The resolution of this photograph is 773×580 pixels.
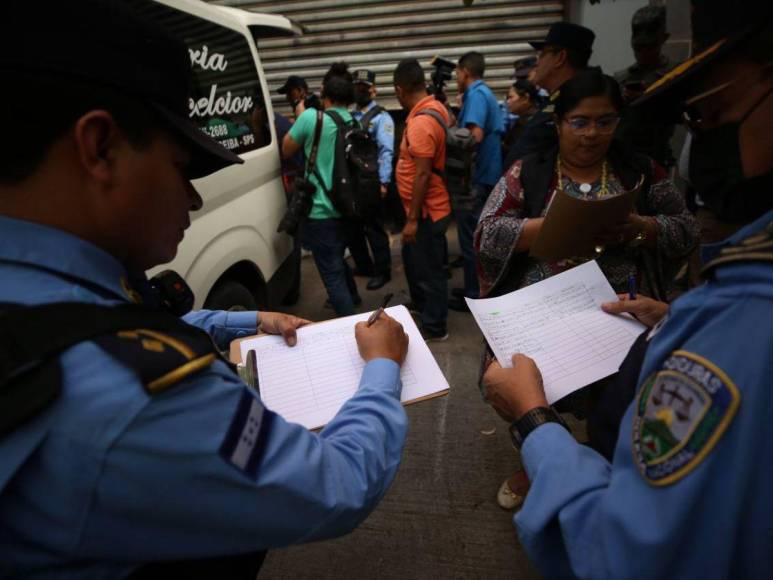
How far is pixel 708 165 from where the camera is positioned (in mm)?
819

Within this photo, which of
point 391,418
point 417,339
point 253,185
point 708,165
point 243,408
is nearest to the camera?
point 243,408

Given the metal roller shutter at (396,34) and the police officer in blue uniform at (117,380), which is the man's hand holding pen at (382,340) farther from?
the metal roller shutter at (396,34)

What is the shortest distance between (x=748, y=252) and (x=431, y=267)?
2819 mm

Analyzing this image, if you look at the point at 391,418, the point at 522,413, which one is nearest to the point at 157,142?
the point at 391,418

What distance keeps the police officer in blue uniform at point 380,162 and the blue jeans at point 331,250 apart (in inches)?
26.8

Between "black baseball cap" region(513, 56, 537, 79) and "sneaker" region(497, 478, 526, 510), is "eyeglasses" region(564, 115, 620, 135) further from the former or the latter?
"black baseball cap" region(513, 56, 537, 79)

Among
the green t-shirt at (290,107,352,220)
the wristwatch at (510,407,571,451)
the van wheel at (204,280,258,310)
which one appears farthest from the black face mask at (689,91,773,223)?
the green t-shirt at (290,107,352,220)

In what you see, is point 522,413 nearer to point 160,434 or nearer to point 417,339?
point 417,339

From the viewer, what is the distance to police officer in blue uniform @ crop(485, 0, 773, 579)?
60 cm

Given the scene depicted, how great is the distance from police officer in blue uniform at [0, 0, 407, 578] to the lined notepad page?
34 centimetres

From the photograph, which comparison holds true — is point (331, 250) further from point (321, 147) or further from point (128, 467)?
point (128, 467)

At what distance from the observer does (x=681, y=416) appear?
645 millimetres

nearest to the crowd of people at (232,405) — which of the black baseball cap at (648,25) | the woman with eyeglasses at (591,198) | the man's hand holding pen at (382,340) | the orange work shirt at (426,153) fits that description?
the man's hand holding pen at (382,340)

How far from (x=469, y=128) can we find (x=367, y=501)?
368cm
